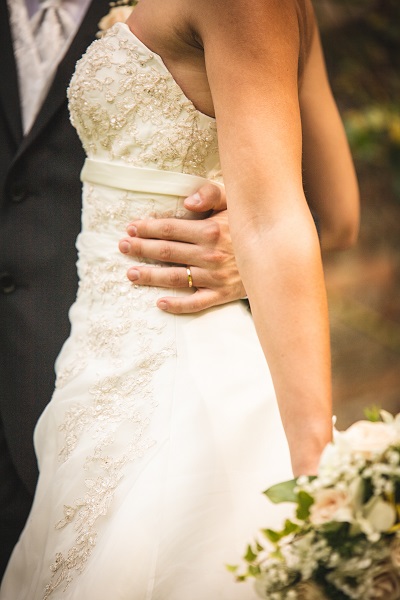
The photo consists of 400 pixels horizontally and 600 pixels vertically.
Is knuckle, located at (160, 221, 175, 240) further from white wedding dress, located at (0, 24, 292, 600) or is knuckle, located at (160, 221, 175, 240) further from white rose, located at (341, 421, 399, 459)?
white rose, located at (341, 421, 399, 459)

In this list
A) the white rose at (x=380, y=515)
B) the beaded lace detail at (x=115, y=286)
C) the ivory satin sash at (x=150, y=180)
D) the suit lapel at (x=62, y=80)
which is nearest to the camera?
the white rose at (x=380, y=515)

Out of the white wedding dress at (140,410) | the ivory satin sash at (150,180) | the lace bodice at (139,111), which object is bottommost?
the white wedding dress at (140,410)

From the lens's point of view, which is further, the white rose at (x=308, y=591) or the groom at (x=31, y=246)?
the groom at (x=31, y=246)

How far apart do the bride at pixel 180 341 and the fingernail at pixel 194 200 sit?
23 millimetres

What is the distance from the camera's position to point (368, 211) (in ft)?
10.1

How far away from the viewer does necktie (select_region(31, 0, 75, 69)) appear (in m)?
1.44

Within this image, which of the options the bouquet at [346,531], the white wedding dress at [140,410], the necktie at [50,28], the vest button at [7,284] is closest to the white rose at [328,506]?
A: the bouquet at [346,531]

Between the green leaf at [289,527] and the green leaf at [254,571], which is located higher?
the green leaf at [289,527]

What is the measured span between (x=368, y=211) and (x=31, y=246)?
2084 millimetres

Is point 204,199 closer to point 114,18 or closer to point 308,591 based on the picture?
point 114,18

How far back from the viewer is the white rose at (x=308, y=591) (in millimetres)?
712

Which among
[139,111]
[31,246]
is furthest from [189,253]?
[31,246]

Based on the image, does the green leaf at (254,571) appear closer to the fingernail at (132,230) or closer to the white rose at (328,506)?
the white rose at (328,506)

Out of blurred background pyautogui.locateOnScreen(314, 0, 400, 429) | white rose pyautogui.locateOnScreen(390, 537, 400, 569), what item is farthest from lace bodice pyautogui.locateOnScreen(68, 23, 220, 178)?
blurred background pyautogui.locateOnScreen(314, 0, 400, 429)
